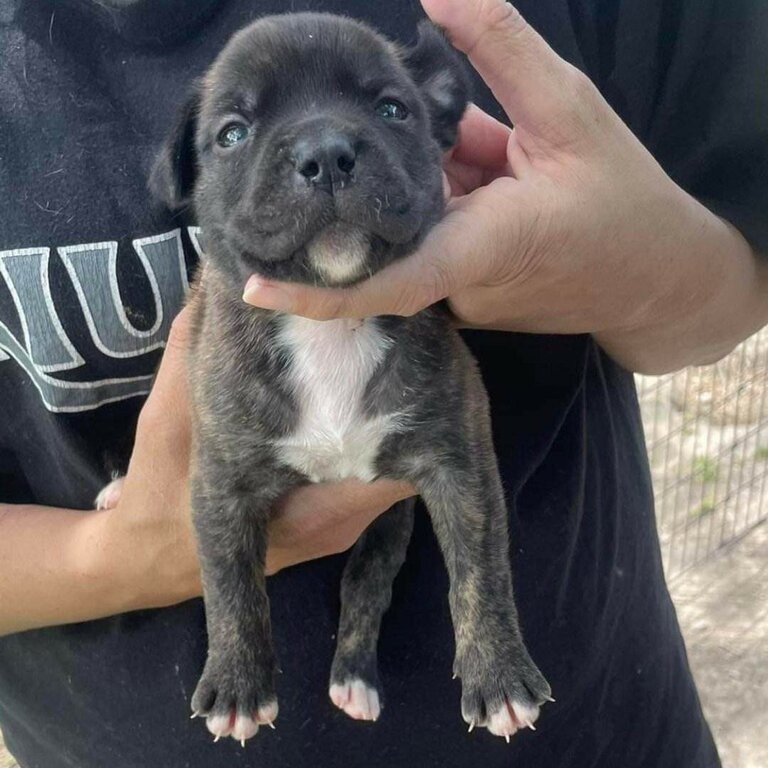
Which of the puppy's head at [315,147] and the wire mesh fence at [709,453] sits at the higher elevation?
the puppy's head at [315,147]

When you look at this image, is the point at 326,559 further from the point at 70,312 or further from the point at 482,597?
the point at 70,312

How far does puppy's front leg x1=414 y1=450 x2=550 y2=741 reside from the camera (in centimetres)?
162

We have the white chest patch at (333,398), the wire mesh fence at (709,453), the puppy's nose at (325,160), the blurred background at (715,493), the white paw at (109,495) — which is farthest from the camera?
the wire mesh fence at (709,453)

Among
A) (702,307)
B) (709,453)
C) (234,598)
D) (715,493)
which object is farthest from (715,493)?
(234,598)

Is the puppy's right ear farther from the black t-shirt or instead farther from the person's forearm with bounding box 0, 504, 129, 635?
the person's forearm with bounding box 0, 504, 129, 635

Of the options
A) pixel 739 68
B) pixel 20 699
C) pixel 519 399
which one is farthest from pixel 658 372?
pixel 20 699

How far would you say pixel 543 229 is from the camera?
4.46 feet

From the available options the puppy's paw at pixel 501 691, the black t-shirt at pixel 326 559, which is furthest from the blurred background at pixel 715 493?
the puppy's paw at pixel 501 691

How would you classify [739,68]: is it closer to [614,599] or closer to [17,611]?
[614,599]

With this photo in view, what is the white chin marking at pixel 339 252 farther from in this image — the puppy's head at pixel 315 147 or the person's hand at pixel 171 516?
the person's hand at pixel 171 516

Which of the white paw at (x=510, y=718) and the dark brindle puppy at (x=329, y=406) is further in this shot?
the white paw at (x=510, y=718)

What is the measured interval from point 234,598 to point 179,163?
73 centimetres

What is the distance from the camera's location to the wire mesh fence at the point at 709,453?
4332 mm

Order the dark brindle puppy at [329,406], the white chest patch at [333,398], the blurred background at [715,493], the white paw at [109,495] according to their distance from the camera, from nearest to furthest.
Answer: the dark brindle puppy at [329,406]
the white chest patch at [333,398]
the white paw at [109,495]
the blurred background at [715,493]
